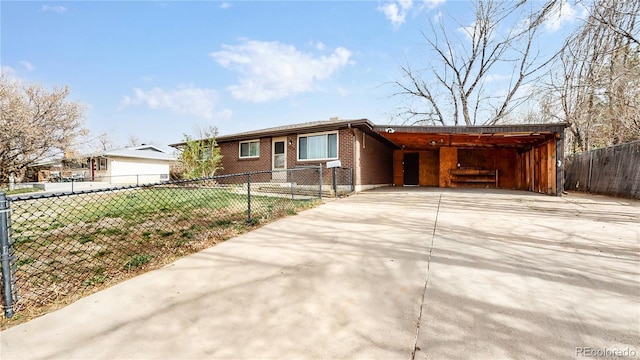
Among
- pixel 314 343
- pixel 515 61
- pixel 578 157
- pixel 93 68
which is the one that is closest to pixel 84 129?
pixel 93 68

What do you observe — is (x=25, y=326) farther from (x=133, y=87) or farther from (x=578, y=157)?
(x=133, y=87)

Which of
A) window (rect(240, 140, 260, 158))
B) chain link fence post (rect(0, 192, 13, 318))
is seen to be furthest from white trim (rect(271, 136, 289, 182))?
chain link fence post (rect(0, 192, 13, 318))

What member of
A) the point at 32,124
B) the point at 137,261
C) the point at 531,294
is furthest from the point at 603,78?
the point at 32,124

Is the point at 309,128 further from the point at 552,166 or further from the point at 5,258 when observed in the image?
the point at 5,258

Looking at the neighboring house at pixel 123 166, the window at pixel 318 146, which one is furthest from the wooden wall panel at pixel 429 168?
the neighboring house at pixel 123 166

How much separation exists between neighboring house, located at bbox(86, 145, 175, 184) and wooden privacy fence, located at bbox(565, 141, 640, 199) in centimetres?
2502

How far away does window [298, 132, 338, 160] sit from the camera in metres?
10.5

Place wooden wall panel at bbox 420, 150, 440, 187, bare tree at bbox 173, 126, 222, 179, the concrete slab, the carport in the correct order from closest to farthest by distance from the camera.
Answer: the concrete slab, the carport, bare tree at bbox 173, 126, 222, 179, wooden wall panel at bbox 420, 150, 440, 187

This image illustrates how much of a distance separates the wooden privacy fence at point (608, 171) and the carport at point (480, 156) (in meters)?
1.69

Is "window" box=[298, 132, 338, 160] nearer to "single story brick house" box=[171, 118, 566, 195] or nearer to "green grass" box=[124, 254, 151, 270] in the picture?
"single story brick house" box=[171, 118, 566, 195]

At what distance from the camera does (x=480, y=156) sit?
587 inches

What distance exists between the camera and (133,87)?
21.3 meters

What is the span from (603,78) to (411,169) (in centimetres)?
961

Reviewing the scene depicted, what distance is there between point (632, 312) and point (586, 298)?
0.23 meters
